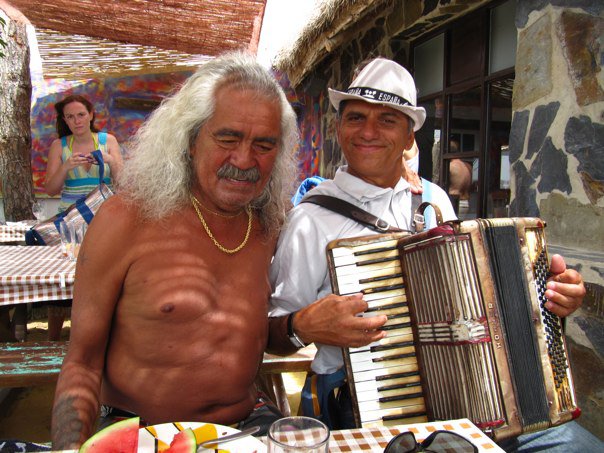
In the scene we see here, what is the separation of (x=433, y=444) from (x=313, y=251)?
912 mm

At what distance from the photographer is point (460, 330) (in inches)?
54.2

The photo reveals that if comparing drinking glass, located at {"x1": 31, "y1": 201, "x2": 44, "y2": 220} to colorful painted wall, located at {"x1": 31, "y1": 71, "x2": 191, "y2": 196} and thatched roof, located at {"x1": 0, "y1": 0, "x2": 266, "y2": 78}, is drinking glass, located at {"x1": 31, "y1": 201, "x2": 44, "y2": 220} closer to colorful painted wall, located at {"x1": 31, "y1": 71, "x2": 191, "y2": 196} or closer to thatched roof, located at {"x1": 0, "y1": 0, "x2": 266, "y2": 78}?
thatched roof, located at {"x1": 0, "y1": 0, "x2": 266, "y2": 78}

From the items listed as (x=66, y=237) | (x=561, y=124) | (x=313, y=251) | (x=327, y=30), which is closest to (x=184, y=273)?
(x=313, y=251)

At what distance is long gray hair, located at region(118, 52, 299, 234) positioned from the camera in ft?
5.35

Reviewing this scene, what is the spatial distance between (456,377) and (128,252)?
1.09 meters

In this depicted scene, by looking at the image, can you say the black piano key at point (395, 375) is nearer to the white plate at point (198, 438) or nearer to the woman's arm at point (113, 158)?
the white plate at point (198, 438)

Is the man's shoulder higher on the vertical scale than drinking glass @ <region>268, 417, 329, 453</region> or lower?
higher

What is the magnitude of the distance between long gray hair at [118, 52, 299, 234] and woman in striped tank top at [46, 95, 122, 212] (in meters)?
2.49

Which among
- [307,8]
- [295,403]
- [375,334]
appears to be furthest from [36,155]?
[375,334]

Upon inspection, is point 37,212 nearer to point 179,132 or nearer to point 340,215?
point 179,132

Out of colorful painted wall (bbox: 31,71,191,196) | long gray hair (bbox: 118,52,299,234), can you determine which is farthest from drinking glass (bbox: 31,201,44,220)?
long gray hair (bbox: 118,52,299,234)

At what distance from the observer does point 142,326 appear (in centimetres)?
154

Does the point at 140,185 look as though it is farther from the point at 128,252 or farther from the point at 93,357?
the point at 93,357

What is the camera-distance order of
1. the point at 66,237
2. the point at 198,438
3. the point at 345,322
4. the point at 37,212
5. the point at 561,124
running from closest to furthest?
the point at 198,438 → the point at 345,322 → the point at 561,124 → the point at 66,237 → the point at 37,212
